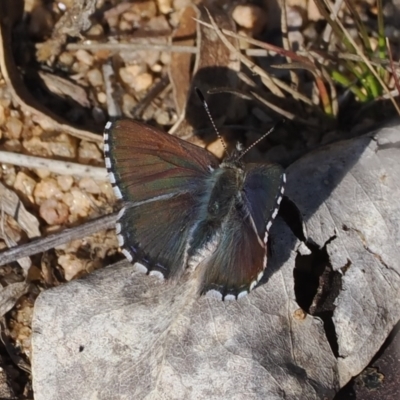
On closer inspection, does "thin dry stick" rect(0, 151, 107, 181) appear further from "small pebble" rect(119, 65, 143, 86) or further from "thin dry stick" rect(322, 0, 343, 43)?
"thin dry stick" rect(322, 0, 343, 43)

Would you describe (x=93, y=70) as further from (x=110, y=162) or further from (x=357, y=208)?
(x=357, y=208)

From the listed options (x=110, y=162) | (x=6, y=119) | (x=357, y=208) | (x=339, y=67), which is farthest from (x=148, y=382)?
(x=339, y=67)

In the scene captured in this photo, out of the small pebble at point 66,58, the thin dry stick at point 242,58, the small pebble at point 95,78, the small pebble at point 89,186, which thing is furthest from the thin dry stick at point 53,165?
the thin dry stick at point 242,58

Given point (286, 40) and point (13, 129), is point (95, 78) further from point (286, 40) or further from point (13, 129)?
point (286, 40)

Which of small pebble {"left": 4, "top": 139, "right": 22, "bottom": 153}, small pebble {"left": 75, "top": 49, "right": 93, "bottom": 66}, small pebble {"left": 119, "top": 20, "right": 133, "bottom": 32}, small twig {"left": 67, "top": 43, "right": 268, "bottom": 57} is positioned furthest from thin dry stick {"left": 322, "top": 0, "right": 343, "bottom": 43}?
small pebble {"left": 4, "top": 139, "right": 22, "bottom": 153}

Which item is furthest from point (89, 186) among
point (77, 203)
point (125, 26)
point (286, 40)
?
point (286, 40)

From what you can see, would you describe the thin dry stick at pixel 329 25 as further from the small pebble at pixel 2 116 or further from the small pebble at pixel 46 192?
the small pebble at pixel 2 116
